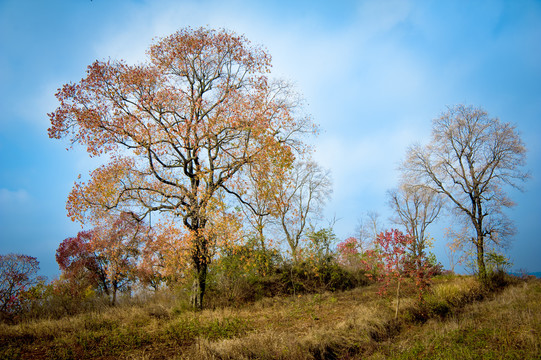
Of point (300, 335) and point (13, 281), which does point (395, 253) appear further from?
point (13, 281)

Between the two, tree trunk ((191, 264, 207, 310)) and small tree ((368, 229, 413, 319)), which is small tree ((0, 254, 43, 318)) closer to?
tree trunk ((191, 264, 207, 310))

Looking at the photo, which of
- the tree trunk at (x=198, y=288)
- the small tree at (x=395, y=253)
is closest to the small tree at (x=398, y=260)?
the small tree at (x=395, y=253)

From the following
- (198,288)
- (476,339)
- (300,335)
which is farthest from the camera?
(198,288)

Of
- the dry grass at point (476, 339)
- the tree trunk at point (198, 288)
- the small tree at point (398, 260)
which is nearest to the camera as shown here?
the dry grass at point (476, 339)

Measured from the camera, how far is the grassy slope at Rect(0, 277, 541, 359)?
5.50 m

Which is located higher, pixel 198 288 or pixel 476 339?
pixel 198 288

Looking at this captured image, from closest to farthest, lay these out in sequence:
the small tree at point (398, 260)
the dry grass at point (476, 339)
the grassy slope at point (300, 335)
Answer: the dry grass at point (476, 339) → the grassy slope at point (300, 335) → the small tree at point (398, 260)

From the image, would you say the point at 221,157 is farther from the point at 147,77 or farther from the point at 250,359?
the point at 250,359

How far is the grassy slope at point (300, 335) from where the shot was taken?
18.0 feet

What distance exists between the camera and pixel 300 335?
265 inches

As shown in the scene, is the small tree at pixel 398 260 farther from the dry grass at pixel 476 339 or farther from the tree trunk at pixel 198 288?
the tree trunk at pixel 198 288

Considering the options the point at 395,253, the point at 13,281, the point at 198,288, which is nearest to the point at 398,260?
the point at 395,253

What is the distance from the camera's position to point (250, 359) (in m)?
5.29

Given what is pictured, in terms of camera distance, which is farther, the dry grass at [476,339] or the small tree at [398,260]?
the small tree at [398,260]
